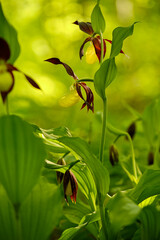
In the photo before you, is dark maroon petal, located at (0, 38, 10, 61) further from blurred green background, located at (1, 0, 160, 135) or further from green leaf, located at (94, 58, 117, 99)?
blurred green background, located at (1, 0, 160, 135)

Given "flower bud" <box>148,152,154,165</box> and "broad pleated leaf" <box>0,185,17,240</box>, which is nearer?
"broad pleated leaf" <box>0,185,17,240</box>

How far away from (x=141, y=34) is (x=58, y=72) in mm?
1209

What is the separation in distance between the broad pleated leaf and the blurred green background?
2.63 meters

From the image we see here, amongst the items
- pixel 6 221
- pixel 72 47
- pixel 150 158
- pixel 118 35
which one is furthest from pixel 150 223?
pixel 72 47

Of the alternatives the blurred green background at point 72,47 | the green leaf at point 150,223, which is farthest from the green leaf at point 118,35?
the blurred green background at point 72,47

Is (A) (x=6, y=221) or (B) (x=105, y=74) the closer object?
(A) (x=6, y=221)

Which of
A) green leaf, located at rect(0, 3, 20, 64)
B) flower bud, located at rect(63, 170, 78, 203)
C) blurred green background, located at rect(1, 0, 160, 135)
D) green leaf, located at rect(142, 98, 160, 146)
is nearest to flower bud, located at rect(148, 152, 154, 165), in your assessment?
green leaf, located at rect(142, 98, 160, 146)

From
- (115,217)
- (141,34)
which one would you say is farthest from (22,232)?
(141,34)

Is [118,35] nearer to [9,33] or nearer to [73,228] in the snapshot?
[9,33]

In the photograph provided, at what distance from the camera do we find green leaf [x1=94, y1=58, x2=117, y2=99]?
632 mm

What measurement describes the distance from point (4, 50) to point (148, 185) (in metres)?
0.42

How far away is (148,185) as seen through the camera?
643mm

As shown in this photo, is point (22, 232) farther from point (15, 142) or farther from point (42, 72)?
point (42, 72)

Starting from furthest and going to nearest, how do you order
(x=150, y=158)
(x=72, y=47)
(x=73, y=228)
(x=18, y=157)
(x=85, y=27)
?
1. (x=72, y=47)
2. (x=150, y=158)
3. (x=85, y=27)
4. (x=73, y=228)
5. (x=18, y=157)
